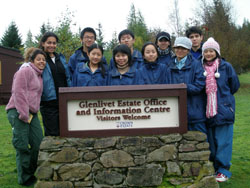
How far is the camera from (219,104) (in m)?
4.16

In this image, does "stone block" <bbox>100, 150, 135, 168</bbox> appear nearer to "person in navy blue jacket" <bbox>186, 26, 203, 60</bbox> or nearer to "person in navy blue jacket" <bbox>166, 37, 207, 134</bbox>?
"person in navy blue jacket" <bbox>166, 37, 207, 134</bbox>

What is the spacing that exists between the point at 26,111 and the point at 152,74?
6.47 feet

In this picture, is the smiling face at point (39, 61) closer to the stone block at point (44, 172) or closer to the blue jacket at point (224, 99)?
the stone block at point (44, 172)

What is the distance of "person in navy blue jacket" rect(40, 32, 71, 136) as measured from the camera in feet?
14.8

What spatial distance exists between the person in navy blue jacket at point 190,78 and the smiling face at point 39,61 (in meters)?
1.98

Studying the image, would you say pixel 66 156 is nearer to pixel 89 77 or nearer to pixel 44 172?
pixel 44 172

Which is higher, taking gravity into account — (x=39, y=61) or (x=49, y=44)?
(x=49, y=44)

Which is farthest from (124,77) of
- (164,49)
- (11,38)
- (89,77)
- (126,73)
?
(11,38)

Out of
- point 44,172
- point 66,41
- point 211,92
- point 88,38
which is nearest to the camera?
point 44,172

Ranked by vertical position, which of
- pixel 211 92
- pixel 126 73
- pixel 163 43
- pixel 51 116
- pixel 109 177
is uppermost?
pixel 163 43

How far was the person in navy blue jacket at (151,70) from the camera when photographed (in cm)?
414

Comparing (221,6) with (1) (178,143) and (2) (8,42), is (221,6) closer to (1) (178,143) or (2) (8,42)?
(1) (178,143)

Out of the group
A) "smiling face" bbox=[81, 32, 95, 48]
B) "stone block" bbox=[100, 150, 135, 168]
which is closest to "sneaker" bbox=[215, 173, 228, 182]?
"stone block" bbox=[100, 150, 135, 168]

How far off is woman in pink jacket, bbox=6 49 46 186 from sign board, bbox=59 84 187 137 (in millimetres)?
762
